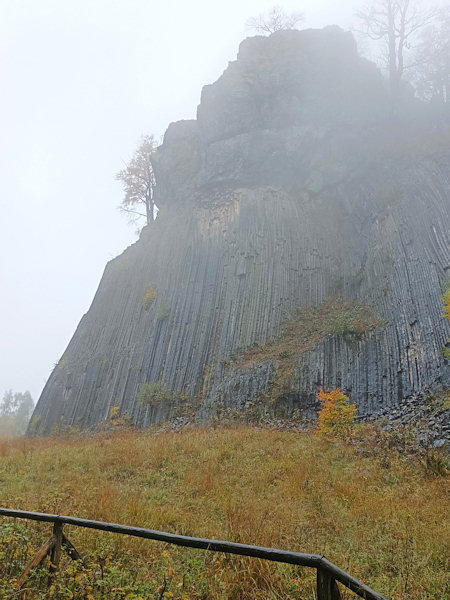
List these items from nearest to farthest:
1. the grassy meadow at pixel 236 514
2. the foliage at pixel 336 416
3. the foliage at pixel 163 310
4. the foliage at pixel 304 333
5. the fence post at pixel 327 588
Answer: the fence post at pixel 327 588 < the grassy meadow at pixel 236 514 < the foliage at pixel 336 416 < the foliage at pixel 304 333 < the foliage at pixel 163 310

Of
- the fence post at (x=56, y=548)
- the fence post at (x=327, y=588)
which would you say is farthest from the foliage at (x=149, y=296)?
the fence post at (x=327, y=588)

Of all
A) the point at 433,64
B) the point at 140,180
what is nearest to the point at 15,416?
the point at 140,180

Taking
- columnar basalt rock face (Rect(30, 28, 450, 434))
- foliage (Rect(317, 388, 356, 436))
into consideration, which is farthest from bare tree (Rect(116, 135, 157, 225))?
foliage (Rect(317, 388, 356, 436))

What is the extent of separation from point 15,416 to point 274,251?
70938 mm

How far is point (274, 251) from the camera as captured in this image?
75.5 ft

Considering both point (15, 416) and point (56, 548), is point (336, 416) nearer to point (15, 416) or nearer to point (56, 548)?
point (56, 548)

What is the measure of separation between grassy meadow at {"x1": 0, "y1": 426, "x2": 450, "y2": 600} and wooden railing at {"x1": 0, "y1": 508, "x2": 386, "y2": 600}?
0.72 feet

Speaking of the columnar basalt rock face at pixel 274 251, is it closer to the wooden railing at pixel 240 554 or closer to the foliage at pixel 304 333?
the foliage at pixel 304 333

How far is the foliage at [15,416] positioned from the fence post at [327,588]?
54449mm

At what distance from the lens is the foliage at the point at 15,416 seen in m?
58.2

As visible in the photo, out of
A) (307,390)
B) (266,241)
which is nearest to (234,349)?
(307,390)

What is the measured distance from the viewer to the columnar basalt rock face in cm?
1590

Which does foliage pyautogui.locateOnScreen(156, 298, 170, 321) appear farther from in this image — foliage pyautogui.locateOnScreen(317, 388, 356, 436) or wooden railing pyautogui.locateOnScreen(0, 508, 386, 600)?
wooden railing pyautogui.locateOnScreen(0, 508, 386, 600)

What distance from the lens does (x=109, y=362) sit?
25.0 metres
